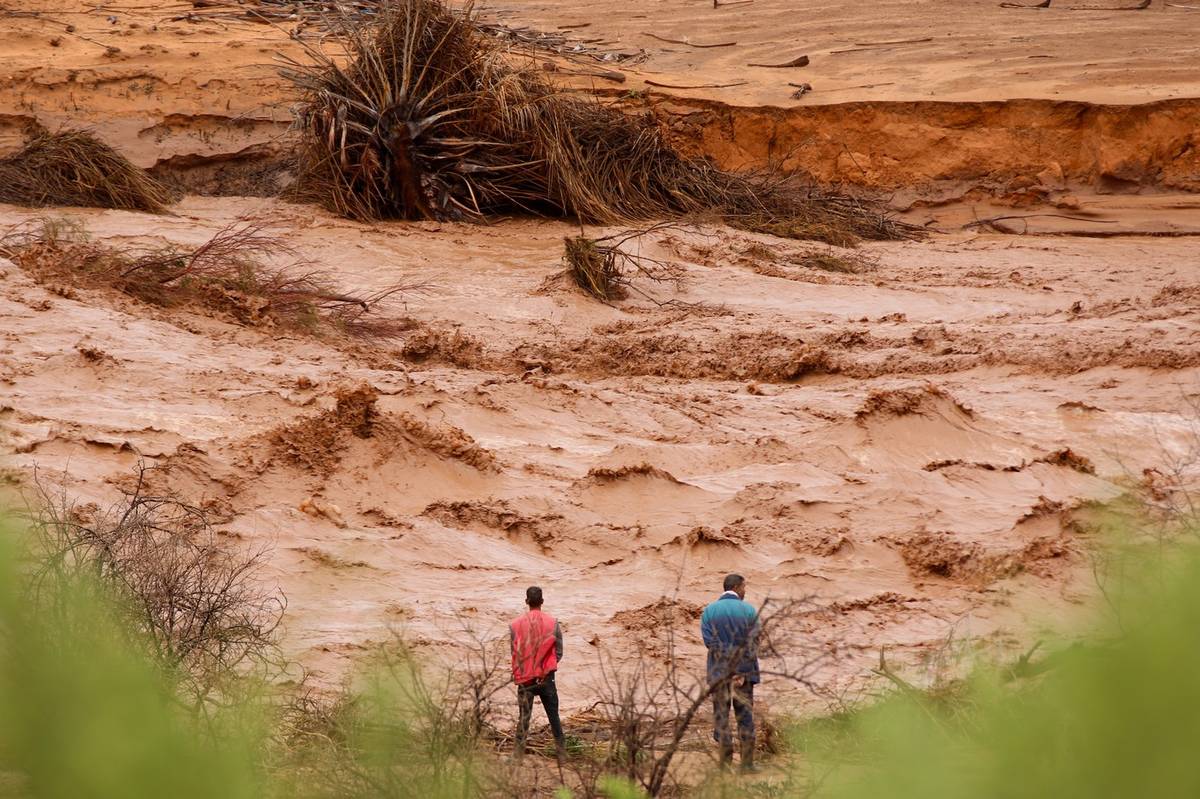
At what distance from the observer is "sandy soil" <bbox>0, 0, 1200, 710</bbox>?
5797mm

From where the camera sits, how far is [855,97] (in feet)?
49.1

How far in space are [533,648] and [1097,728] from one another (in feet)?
11.7

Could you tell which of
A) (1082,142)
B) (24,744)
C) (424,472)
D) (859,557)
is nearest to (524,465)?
(424,472)

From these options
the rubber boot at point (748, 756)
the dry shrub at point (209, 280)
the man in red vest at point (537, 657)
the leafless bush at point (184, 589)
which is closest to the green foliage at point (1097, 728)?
the rubber boot at point (748, 756)

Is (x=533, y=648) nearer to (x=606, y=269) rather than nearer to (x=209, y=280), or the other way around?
(x=209, y=280)

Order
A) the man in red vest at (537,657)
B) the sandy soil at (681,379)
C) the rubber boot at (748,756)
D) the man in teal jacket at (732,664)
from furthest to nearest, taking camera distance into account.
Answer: the sandy soil at (681,379) < the man in red vest at (537,657) < the rubber boot at (748,756) < the man in teal jacket at (732,664)

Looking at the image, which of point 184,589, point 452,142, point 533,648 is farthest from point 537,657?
point 452,142

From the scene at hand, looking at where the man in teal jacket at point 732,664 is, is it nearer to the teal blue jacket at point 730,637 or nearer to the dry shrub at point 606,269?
the teal blue jacket at point 730,637

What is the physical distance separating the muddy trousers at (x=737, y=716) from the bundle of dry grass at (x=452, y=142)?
352 inches

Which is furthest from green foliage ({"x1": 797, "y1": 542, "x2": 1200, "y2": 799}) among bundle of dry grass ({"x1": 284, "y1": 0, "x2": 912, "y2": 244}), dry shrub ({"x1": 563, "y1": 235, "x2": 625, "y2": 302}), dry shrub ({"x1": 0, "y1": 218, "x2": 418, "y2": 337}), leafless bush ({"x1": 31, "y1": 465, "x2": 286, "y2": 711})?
bundle of dry grass ({"x1": 284, "y1": 0, "x2": 912, "y2": 244})

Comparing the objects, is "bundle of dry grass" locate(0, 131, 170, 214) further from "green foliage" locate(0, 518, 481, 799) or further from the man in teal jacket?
"green foliage" locate(0, 518, 481, 799)

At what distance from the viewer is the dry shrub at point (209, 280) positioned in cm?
874

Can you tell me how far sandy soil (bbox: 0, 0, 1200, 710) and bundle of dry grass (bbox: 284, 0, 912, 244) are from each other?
57cm

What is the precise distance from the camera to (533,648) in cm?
430
